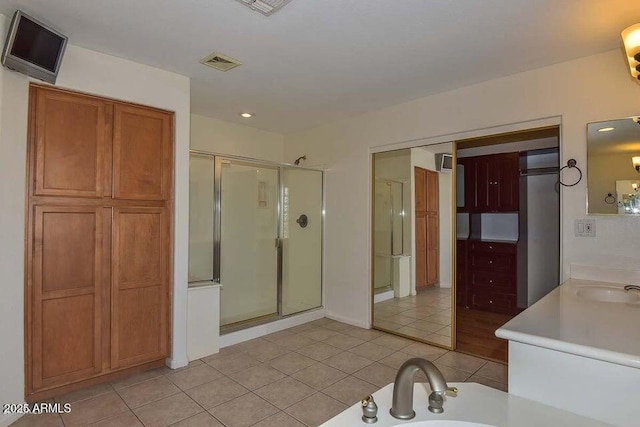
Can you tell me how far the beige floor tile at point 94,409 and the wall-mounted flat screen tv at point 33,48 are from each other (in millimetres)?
2114

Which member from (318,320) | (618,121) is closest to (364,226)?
(318,320)

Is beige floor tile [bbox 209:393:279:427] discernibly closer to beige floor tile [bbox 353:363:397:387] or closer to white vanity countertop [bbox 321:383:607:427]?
beige floor tile [bbox 353:363:397:387]

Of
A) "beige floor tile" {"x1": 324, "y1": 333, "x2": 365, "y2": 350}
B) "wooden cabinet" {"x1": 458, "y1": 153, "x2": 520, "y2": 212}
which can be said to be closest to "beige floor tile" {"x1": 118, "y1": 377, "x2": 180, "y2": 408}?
"beige floor tile" {"x1": 324, "y1": 333, "x2": 365, "y2": 350}

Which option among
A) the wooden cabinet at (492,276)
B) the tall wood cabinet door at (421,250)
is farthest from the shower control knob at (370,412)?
the wooden cabinet at (492,276)

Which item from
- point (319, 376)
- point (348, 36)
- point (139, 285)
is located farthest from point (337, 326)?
point (348, 36)

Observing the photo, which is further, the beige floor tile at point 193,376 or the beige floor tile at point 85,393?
the beige floor tile at point 193,376

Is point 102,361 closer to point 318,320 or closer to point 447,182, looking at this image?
point 318,320

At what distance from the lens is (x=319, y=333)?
12.3 feet

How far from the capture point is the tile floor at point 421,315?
343cm

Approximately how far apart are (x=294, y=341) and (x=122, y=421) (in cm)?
171

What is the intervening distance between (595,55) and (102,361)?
4.21 meters

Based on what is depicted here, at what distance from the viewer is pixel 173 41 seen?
2311 millimetres

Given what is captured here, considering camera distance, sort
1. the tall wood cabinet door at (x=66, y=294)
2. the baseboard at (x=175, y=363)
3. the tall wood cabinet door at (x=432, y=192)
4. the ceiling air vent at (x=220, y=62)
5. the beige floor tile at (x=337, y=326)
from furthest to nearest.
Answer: the beige floor tile at (x=337, y=326) → the tall wood cabinet door at (x=432, y=192) → the baseboard at (x=175, y=363) → the ceiling air vent at (x=220, y=62) → the tall wood cabinet door at (x=66, y=294)

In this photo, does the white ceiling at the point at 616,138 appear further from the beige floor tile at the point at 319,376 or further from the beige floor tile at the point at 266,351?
the beige floor tile at the point at 266,351
